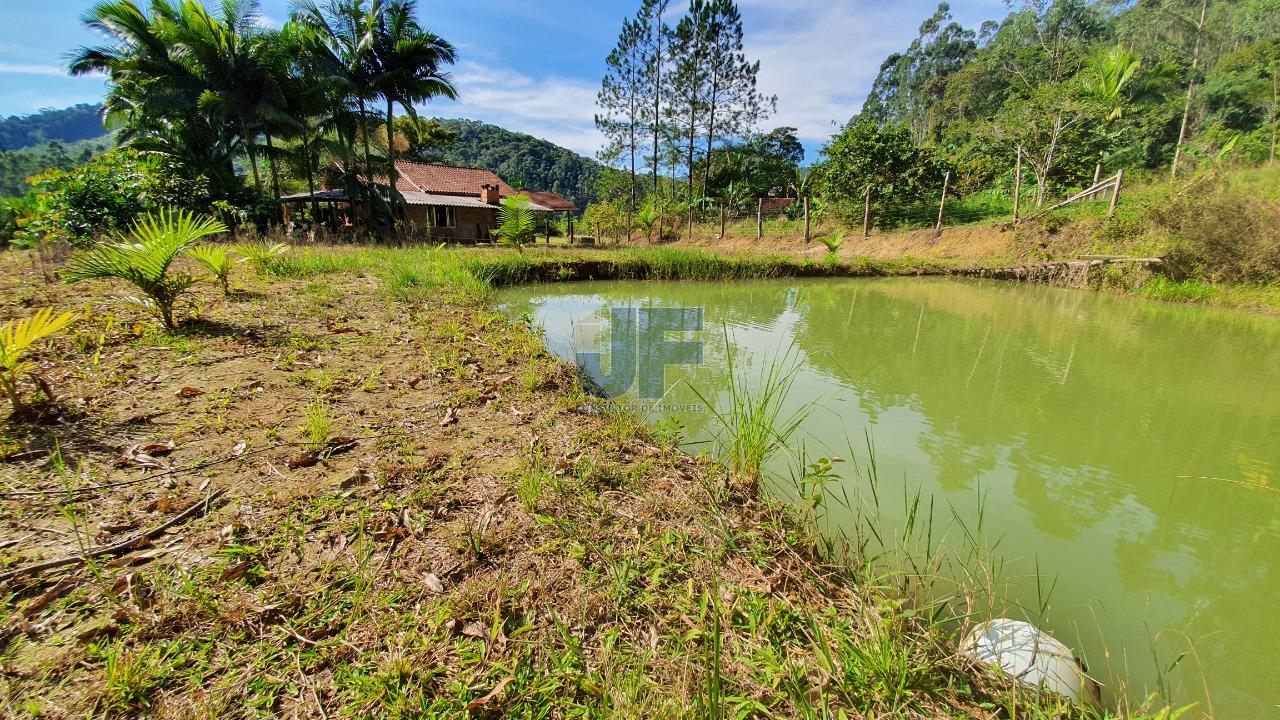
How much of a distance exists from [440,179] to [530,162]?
33196 mm

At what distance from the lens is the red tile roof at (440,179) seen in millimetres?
20828

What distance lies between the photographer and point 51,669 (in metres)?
1.04

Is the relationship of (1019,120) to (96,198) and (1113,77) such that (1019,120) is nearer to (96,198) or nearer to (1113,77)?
(1113,77)

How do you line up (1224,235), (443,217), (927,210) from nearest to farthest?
1. (1224,235)
2. (927,210)
3. (443,217)

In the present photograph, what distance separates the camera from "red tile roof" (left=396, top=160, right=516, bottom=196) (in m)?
20.8

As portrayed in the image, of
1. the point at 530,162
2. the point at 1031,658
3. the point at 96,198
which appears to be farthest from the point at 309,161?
the point at 530,162

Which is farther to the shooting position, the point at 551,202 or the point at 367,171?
the point at 551,202

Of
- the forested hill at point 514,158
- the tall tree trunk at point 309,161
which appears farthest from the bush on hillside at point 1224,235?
the forested hill at point 514,158

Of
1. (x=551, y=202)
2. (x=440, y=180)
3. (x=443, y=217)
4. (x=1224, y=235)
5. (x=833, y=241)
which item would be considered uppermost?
(x=440, y=180)

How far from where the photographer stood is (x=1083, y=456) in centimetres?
292

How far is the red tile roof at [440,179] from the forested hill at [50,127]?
106274 mm

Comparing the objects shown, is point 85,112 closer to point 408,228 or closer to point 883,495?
point 408,228

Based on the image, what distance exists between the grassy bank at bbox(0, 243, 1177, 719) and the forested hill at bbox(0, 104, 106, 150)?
127110 millimetres

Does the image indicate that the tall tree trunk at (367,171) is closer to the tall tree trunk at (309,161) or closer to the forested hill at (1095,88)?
the tall tree trunk at (309,161)
